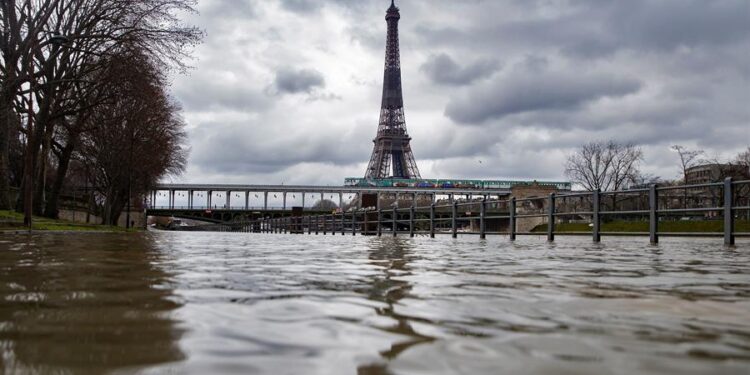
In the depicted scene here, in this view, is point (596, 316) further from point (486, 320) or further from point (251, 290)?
point (251, 290)

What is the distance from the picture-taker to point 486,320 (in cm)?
222

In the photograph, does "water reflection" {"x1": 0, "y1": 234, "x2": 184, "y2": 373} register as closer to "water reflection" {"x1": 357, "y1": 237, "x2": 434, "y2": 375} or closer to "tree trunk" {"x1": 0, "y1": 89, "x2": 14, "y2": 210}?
"water reflection" {"x1": 357, "y1": 237, "x2": 434, "y2": 375}

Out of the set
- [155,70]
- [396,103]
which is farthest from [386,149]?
[155,70]

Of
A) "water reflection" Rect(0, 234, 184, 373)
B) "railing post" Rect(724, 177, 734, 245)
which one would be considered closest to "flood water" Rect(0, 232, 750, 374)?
"water reflection" Rect(0, 234, 184, 373)

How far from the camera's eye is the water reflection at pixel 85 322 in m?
1.48

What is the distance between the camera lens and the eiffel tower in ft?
321

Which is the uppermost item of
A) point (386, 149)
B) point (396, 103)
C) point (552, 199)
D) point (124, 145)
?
point (396, 103)

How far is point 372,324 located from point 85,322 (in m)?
0.90

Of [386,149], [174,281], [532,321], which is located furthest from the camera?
[386,149]

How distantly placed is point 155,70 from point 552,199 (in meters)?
18.0

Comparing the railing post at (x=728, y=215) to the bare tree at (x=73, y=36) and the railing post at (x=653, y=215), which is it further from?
the bare tree at (x=73, y=36)

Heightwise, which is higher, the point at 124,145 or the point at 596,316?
the point at 124,145

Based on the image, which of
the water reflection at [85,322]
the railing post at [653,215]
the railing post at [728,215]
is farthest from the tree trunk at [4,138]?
A: the railing post at [728,215]

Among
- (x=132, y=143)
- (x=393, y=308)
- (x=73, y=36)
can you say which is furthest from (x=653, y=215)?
(x=132, y=143)
